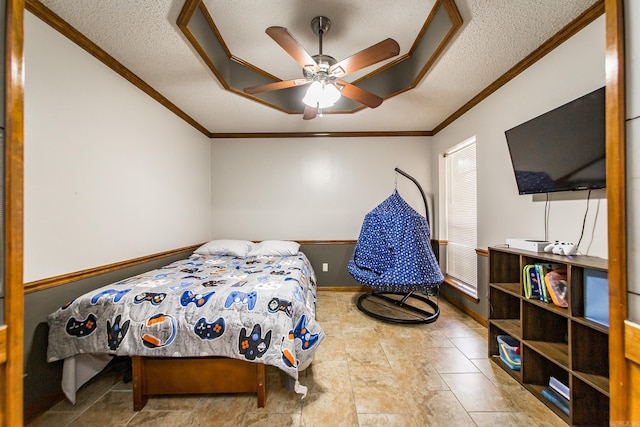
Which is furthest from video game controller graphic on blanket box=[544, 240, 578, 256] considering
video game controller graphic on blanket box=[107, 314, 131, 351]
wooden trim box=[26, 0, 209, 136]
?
wooden trim box=[26, 0, 209, 136]

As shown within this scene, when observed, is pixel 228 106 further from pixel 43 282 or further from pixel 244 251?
pixel 43 282

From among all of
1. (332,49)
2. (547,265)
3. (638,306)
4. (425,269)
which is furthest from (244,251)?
(638,306)

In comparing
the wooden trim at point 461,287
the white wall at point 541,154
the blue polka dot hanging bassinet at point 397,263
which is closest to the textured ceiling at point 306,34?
the white wall at point 541,154

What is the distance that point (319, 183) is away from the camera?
12.7 ft

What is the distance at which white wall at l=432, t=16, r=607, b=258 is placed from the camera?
Answer: 1.57 meters

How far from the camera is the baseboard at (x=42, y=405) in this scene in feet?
4.78

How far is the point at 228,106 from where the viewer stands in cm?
290

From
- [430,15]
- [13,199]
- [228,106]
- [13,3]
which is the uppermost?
[430,15]

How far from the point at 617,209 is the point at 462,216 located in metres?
2.67

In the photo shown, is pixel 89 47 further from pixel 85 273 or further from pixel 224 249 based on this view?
pixel 224 249

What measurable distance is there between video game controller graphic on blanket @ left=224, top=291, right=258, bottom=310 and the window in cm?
250

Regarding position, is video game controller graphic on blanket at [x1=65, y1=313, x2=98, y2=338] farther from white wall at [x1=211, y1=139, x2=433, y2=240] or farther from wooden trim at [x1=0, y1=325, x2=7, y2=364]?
white wall at [x1=211, y1=139, x2=433, y2=240]

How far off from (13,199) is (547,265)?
266cm

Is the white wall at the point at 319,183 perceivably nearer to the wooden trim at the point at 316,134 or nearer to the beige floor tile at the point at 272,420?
the wooden trim at the point at 316,134
